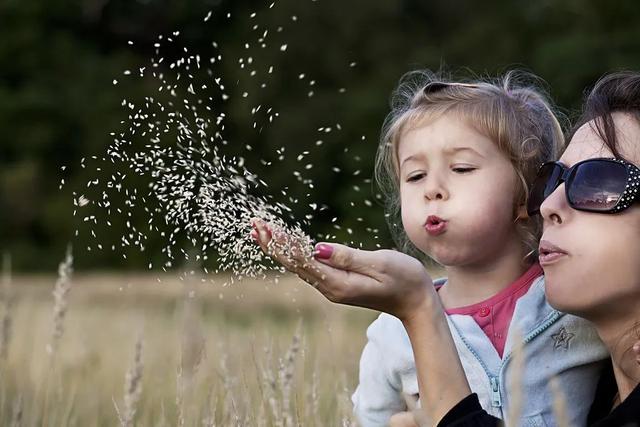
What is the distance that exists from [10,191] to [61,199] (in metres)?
1.50

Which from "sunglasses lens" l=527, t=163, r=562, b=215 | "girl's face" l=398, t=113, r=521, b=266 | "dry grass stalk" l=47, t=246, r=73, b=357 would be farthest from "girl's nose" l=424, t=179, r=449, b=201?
"dry grass stalk" l=47, t=246, r=73, b=357

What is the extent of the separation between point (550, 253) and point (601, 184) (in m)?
0.18

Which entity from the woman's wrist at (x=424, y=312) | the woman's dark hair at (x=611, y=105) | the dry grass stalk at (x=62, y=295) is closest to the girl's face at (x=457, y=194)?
the woman's dark hair at (x=611, y=105)

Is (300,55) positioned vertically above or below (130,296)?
above

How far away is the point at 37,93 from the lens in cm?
3284

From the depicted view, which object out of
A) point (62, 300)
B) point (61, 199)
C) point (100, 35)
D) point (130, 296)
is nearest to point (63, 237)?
point (61, 199)

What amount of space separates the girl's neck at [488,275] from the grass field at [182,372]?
0.41 meters

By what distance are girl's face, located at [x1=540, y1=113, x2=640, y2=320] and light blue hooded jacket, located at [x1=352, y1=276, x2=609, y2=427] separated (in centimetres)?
25

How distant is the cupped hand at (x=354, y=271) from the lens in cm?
206

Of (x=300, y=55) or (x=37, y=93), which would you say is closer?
(x=300, y=55)

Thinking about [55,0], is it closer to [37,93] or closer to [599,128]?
[37,93]

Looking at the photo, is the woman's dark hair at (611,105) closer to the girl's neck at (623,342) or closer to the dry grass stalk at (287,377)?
the girl's neck at (623,342)

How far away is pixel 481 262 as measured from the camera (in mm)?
2623

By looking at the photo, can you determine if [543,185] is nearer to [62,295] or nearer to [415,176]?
[415,176]
